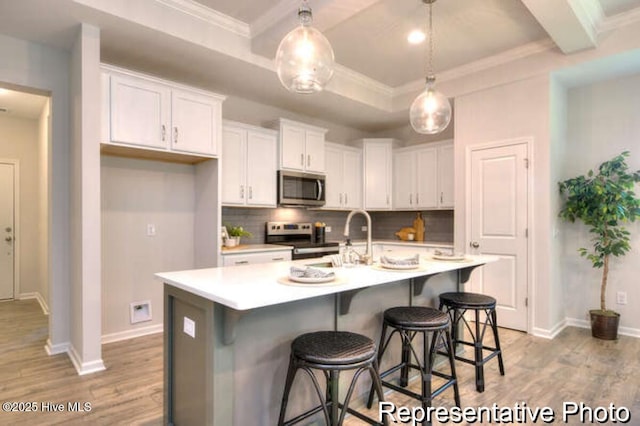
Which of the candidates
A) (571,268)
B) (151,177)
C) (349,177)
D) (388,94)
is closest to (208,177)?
(151,177)

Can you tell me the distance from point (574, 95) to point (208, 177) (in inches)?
163

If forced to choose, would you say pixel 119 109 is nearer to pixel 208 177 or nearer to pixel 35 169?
pixel 208 177

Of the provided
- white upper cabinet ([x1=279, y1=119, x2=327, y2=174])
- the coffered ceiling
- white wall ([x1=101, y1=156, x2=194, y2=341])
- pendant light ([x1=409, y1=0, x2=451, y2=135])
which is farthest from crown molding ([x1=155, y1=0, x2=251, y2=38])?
pendant light ([x1=409, y1=0, x2=451, y2=135])

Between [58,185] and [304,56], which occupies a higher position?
[304,56]

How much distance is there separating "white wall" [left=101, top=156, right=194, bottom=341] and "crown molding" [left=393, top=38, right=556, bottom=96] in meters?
2.99

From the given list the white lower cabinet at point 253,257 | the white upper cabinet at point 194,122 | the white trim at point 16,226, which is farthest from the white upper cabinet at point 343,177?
the white trim at point 16,226

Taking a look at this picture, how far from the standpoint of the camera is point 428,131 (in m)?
2.87

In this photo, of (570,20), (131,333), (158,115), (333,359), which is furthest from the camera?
(131,333)

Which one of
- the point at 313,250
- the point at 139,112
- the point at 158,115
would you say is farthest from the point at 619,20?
the point at 139,112

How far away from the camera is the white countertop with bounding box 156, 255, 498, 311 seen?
143 centimetres

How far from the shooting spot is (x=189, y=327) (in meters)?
1.79

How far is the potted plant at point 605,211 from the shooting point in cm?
349

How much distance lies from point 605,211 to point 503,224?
885 millimetres

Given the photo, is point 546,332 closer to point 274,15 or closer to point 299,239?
point 299,239
